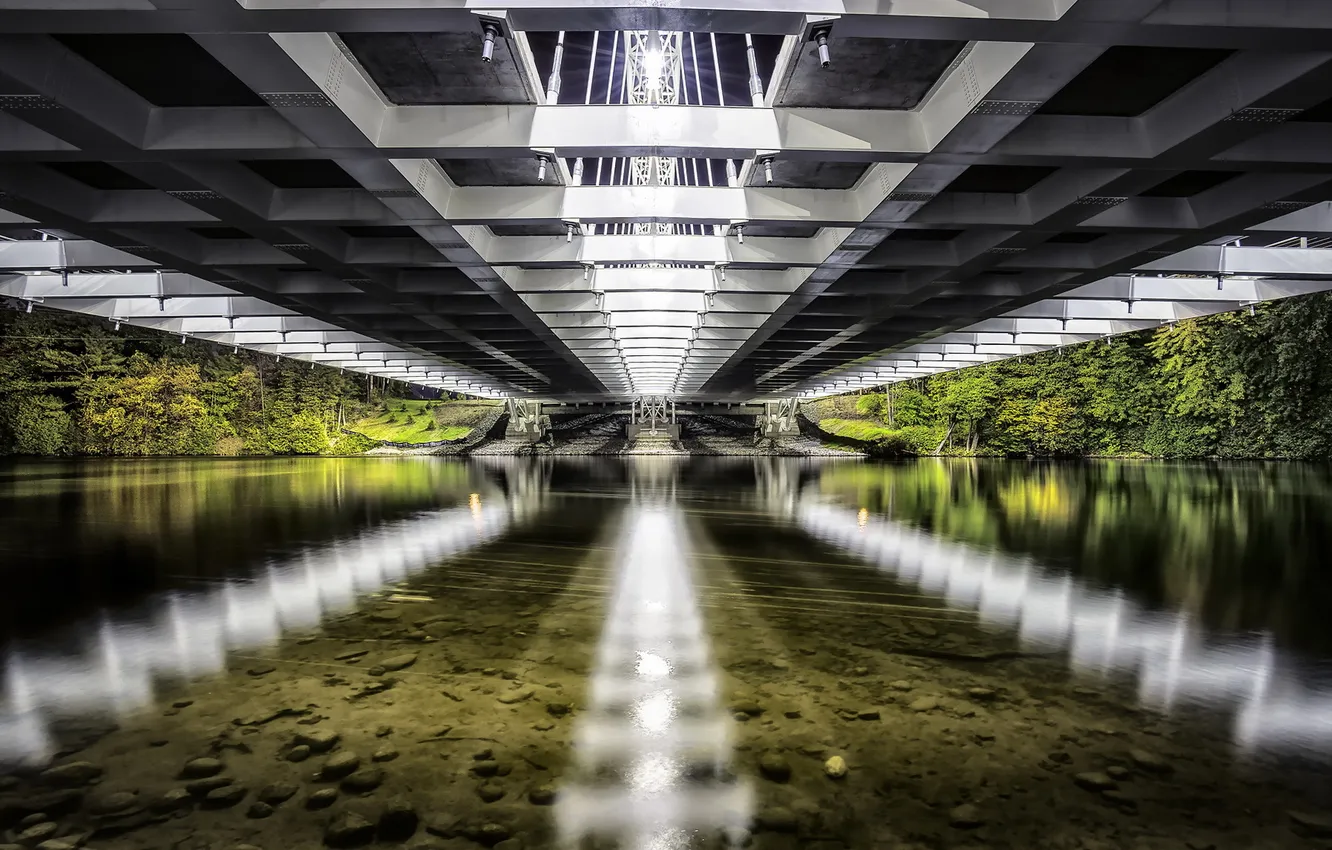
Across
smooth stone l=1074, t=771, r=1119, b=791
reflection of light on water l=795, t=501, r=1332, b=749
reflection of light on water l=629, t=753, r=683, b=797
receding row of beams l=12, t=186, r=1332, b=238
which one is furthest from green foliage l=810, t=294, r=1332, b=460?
reflection of light on water l=629, t=753, r=683, b=797

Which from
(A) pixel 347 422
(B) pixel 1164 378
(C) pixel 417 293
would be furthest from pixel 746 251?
(A) pixel 347 422

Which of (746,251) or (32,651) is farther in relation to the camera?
(746,251)

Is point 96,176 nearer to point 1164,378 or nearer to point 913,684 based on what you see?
point 913,684

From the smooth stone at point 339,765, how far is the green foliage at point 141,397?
158 ft

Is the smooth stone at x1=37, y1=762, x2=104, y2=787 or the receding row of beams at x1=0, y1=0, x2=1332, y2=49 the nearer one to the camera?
the smooth stone at x1=37, y1=762, x2=104, y2=787

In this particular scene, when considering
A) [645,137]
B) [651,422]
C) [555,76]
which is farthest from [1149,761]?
[651,422]

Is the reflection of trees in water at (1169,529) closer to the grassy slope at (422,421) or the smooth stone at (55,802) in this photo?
the smooth stone at (55,802)

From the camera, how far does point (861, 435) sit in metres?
49.3

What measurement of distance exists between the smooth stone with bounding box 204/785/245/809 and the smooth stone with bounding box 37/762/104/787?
70 centimetres

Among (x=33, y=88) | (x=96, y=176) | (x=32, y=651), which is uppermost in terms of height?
(x=96, y=176)

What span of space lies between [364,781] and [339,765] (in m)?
0.25

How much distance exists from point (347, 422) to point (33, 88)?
5285cm

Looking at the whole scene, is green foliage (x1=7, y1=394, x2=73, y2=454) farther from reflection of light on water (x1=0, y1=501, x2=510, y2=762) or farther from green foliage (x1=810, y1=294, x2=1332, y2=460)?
green foliage (x1=810, y1=294, x2=1332, y2=460)

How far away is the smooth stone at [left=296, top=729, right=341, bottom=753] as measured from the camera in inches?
137
